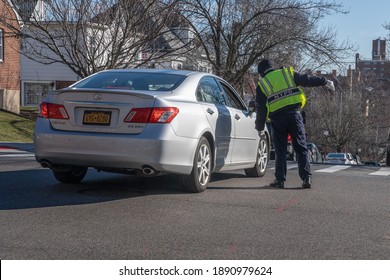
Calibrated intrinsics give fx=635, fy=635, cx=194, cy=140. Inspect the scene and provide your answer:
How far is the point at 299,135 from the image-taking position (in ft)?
28.8

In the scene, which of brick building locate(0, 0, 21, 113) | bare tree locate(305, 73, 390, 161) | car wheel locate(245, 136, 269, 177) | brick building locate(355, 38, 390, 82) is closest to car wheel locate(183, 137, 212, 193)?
car wheel locate(245, 136, 269, 177)

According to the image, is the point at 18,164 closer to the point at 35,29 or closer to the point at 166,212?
the point at 166,212

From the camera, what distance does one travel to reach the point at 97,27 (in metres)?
18.8

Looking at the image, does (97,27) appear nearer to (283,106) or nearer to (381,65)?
(283,106)

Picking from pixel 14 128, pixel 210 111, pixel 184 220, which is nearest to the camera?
pixel 184 220

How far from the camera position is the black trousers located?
875 cm

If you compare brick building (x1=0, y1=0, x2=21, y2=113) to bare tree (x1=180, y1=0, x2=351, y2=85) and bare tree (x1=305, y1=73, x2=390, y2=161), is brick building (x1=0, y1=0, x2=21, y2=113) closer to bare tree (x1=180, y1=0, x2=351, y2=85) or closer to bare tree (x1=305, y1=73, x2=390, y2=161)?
bare tree (x1=180, y1=0, x2=351, y2=85)

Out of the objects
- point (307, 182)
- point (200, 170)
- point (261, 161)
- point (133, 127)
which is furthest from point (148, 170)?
point (261, 161)

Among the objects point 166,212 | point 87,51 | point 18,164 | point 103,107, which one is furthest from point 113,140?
point 87,51

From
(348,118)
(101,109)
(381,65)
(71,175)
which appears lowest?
(71,175)

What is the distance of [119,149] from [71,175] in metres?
1.60

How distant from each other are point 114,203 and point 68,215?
842 mm

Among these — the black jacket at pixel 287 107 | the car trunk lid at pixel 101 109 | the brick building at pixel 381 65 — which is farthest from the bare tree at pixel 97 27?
the brick building at pixel 381 65

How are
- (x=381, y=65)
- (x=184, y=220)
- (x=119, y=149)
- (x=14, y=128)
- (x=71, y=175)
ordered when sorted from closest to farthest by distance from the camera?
1. (x=184, y=220)
2. (x=119, y=149)
3. (x=71, y=175)
4. (x=14, y=128)
5. (x=381, y=65)
